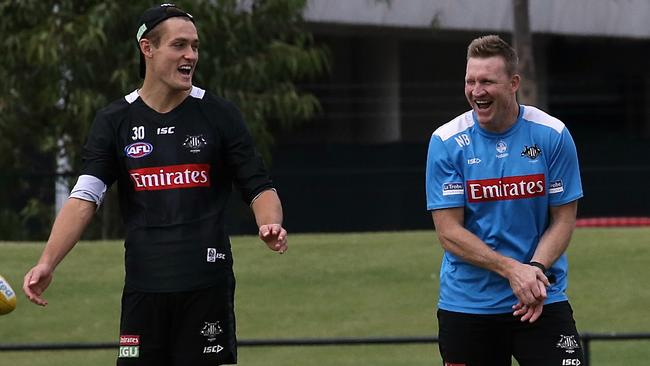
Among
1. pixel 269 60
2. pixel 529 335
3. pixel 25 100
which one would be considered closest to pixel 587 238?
pixel 269 60

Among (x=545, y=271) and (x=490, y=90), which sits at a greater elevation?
(x=490, y=90)

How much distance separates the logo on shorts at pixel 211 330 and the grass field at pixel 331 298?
18.6 ft

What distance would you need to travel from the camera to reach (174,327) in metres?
6.21

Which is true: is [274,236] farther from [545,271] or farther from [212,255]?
[545,271]

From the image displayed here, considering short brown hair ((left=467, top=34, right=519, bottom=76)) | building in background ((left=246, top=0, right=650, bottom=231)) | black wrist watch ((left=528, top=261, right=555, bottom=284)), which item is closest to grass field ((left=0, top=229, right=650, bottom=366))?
black wrist watch ((left=528, top=261, right=555, bottom=284))

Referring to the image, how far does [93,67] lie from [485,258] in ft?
46.9

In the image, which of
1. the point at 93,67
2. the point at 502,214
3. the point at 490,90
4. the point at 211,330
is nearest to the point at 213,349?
the point at 211,330

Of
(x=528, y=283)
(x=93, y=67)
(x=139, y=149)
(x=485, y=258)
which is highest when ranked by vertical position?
(x=93, y=67)

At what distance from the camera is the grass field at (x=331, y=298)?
12.3 m

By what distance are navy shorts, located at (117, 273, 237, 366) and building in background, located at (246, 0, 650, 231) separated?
16.4 meters

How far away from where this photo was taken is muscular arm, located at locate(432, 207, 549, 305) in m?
5.90

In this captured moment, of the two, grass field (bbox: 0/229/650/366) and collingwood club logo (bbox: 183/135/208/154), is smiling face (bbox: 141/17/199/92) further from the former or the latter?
grass field (bbox: 0/229/650/366)

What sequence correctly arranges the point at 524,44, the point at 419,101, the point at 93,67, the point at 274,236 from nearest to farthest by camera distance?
the point at 274,236, the point at 93,67, the point at 524,44, the point at 419,101

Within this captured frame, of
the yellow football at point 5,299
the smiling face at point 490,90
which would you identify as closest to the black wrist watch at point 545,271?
the smiling face at point 490,90
